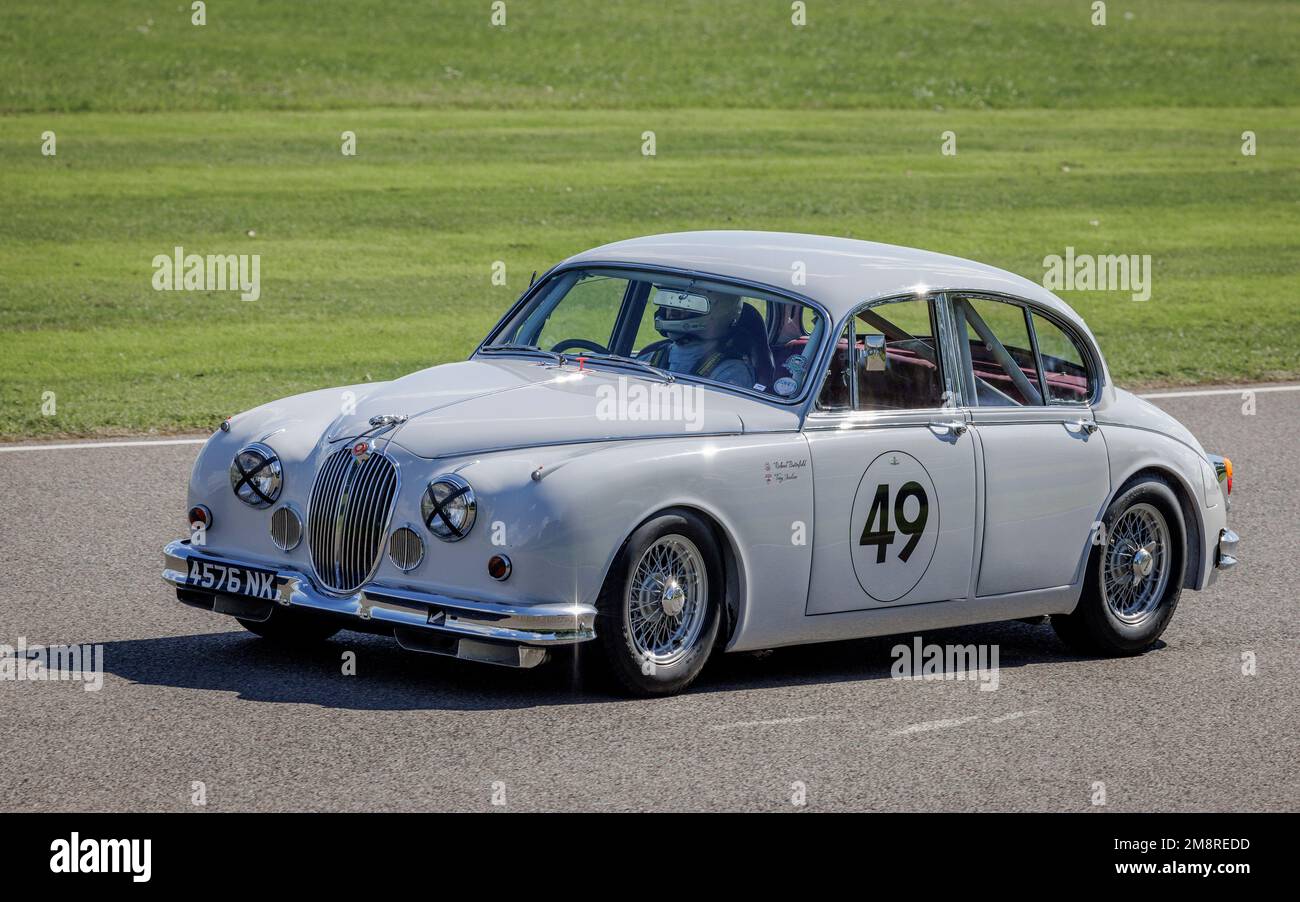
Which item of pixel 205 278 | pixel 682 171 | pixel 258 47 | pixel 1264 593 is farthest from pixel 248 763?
pixel 258 47

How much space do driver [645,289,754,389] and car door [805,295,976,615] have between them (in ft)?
1.42

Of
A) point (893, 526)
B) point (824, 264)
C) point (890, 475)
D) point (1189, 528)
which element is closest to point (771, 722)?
point (893, 526)

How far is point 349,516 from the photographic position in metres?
7.35

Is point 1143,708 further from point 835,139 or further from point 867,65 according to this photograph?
point 867,65

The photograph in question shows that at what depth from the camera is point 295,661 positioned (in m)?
7.82

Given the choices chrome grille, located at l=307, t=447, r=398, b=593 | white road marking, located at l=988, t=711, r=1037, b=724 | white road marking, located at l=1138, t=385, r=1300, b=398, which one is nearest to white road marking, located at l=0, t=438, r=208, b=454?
chrome grille, located at l=307, t=447, r=398, b=593

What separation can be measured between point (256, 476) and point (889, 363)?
271 cm

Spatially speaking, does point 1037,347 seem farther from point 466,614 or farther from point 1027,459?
point 466,614

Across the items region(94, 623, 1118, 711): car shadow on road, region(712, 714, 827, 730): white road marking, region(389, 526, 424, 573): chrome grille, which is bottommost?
region(712, 714, 827, 730): white road marking

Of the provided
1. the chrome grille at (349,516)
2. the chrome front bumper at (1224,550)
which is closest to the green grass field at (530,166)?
the chrome grille at (349,516)

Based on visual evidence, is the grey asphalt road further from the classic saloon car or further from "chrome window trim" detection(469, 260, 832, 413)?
"chrome window trim" detection(469, 260, 832, 413)

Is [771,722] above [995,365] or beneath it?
beneath

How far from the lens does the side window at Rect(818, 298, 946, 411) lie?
798 centimetres

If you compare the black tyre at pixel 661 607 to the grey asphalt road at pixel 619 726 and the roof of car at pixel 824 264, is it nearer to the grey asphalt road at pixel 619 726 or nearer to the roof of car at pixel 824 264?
the grey asphalt road at pixel 619 726
